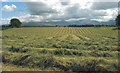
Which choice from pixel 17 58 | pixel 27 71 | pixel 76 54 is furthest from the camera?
pixel 76 54

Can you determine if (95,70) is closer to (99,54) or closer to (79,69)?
(79,69)

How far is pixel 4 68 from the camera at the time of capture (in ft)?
30.8

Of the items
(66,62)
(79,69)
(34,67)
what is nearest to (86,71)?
(79,69)

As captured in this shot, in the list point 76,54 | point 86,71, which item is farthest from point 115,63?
point 76,54

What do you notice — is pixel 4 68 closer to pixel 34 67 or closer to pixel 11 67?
pixel 11 67

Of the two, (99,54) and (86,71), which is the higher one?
(99,54)

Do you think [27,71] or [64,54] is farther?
[64,54]

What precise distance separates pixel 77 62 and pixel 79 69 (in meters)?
0.66

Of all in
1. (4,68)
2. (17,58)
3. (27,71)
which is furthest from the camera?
(17,58)

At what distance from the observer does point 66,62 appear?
9734mm

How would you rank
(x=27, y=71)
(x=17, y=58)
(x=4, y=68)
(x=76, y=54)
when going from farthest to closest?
1. (x=76, y=54)
2. (x=17, y=58)
3. (x=4, y=68)
4. (x=27, y=71)

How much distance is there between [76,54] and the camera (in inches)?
460

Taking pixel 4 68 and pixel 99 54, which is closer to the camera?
pixel 4 68

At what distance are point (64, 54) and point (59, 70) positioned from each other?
299 cm
